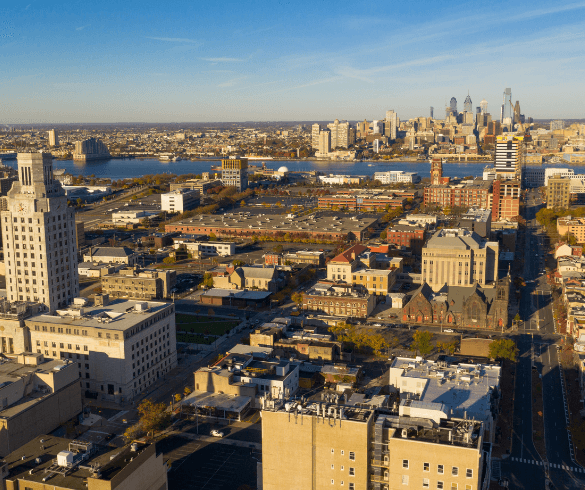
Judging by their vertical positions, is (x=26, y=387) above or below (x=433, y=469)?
below

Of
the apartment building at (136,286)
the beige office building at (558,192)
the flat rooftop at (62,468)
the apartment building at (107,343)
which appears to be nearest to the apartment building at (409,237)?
the apartment building at (136,286)

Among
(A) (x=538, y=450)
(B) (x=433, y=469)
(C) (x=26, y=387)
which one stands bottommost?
(A) (x=538, y=450)

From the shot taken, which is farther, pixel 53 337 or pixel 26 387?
pixel 53 337

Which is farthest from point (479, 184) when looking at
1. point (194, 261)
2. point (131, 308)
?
point (131, 308)

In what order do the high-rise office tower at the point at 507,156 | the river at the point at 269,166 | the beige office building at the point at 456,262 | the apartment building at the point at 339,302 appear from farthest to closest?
1. the river at the point at 269,166
2. the high-rise office tower at the point at 507,156
3. the beige office building at the point at 456,262
4. the apartment building at the point at 339,302

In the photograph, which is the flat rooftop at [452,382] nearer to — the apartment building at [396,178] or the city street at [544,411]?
the city street at [544,411]

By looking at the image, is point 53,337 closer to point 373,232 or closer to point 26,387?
point 26,387
